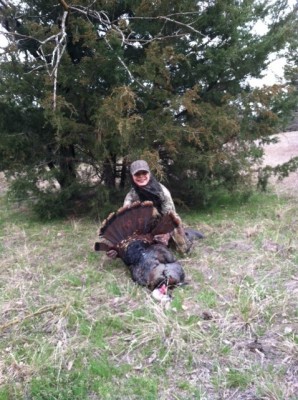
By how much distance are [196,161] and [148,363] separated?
4.46 meters

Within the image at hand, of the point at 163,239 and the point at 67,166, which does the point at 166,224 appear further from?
the point at 67,166

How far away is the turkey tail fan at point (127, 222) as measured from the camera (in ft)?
17.9

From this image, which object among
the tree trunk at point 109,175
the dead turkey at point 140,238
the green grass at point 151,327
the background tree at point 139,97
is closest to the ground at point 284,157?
the background tree at point 139,97

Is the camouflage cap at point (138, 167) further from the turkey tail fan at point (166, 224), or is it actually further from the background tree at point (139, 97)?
the background tree at point (139, 97)

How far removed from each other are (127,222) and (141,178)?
661 mm

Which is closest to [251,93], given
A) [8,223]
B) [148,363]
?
[8,223]

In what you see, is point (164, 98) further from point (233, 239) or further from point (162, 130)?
point (233, 239)

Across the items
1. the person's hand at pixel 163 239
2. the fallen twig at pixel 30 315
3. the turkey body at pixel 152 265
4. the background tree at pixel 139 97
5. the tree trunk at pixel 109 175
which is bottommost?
the fallen twig at pixel 30 315

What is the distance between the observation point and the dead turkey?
16.6 ft

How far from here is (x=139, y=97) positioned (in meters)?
7.30

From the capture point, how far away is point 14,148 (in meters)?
7.66

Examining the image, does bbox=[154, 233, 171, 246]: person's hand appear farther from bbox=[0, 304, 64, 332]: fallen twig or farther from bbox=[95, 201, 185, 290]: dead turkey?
bbox=[0, 304, 64, 332]: fallen twig

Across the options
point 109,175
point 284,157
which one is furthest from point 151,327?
point 284,157

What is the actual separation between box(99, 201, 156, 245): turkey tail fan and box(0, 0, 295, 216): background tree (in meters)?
Result: 1.55
